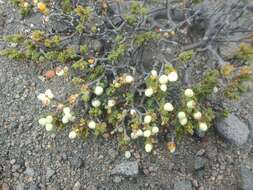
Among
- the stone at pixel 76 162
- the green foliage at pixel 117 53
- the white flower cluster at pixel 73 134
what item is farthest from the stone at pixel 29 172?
the green foliage at pixel 117 53

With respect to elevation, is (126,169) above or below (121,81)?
below

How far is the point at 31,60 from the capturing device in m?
3.85

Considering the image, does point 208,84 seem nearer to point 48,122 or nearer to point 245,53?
point 245,53

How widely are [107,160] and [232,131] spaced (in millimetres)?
899

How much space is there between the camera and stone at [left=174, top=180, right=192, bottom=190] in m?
3.33

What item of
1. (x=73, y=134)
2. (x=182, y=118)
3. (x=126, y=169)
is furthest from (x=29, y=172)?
(x=182, y=118)

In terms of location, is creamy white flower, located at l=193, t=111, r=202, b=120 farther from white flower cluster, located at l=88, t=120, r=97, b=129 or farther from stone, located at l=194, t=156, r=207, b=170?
white flower cluster, located at l=88, t=120, r=97, b=129

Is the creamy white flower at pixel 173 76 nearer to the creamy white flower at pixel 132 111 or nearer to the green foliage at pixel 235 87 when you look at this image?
the creamy white flower at pixel 132 111

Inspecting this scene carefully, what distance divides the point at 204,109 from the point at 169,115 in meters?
0.24

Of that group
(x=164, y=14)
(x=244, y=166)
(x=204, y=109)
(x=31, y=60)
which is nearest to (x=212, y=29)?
(x=164, y=14)

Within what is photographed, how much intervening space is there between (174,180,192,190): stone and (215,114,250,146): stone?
0.44 metres

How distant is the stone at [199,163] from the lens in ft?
11.2

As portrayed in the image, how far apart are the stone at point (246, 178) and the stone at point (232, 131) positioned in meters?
0.19

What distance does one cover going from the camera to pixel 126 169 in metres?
3.35
